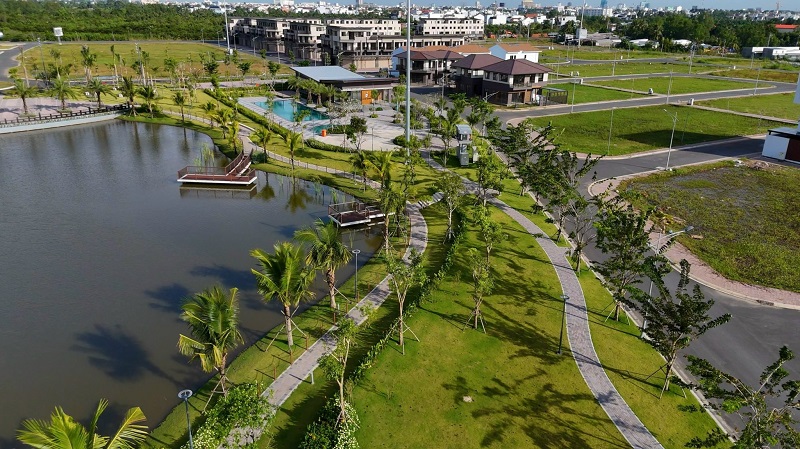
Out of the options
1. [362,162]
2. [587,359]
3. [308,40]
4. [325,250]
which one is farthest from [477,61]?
[587,359]

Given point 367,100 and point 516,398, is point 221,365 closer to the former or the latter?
point 516,398

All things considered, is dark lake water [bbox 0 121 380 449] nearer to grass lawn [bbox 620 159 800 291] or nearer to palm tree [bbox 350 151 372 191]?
palm tree [bbox 350 151 372 191]

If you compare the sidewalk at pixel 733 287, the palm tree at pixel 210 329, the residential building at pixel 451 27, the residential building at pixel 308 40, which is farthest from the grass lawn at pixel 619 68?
the palm tree at pixel 210 329

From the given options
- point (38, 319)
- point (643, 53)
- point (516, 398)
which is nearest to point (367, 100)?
point (38, 319)

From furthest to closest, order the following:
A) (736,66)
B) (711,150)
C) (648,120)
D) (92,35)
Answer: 1. (92,35)
2. (736,66)
3. (648,120)
4. (711,150)

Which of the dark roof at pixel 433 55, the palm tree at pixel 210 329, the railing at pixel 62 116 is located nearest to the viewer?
the palm tree at pixel 210 329

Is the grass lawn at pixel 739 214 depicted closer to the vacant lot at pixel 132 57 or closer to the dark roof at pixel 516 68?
the dark roof at pixel 516 68
